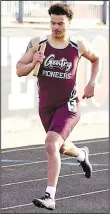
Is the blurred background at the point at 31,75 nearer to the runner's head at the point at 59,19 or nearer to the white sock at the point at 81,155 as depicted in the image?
the white sock at the point at 81,155

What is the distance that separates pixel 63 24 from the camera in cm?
806

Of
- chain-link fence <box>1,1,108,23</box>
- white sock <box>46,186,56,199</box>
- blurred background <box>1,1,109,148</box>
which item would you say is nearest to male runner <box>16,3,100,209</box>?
white sock <box>46,186,56,199</box>

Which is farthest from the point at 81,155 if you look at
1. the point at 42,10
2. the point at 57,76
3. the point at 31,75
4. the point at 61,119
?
the point at 42,10

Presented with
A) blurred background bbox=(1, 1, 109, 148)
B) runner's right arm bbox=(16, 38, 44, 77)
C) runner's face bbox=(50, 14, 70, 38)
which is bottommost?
blurred background bbox=(1, 1, 109, 148)

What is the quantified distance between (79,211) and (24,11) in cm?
736

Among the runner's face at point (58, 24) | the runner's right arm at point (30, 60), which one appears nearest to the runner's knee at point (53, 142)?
the runner's right arm at point (30, 60)

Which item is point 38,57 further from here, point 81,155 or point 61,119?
point 81,155

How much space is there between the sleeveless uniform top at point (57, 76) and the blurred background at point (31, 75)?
20.2ft

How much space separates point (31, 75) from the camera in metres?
14.9

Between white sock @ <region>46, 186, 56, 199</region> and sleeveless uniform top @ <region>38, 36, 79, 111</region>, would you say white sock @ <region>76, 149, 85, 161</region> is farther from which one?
white sock @ <region>46, 186, 56, 199</region>

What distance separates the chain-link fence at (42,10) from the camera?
597 inches

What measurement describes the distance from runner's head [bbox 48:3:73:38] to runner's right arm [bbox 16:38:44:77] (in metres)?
0.25

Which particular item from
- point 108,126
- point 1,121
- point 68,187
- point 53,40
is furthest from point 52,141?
point 108,126

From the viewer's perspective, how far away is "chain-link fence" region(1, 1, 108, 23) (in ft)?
49.7
